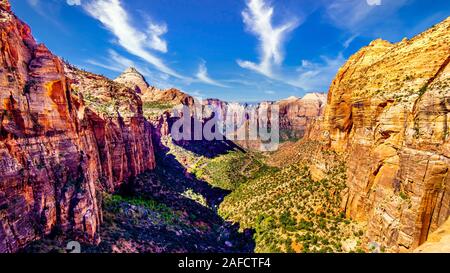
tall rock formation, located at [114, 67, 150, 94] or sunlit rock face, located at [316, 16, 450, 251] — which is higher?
tall rock formation, located at [114, 67, 150, 94]

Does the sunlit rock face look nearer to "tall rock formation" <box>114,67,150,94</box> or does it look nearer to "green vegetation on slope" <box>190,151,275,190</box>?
"green vegetation on slope" <box>190,151,275,190</box>

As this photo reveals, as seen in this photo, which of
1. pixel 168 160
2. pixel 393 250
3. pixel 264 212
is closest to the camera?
pixel 393 250

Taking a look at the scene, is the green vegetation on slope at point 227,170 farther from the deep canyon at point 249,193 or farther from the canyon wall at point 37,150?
the canyon wall at point 37,150

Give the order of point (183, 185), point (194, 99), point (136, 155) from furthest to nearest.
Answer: point (194, 99) → point (183, 185) → point (136, 155)

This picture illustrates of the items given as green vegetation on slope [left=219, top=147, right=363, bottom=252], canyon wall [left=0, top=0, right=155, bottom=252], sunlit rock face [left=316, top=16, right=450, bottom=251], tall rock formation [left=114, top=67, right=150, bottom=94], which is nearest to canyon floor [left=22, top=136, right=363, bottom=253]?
green vegetation on slope [left=219, top=147, right=363, bottom=252]

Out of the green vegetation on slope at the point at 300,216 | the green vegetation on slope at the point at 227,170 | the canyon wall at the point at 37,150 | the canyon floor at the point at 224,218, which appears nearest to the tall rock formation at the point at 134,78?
the green vegetation on slope at the point at 227,170

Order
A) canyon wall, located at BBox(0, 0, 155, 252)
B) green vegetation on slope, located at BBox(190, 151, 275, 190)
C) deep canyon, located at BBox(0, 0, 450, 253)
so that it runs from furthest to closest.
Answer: green vegetation on slope, located at BBox(190, 151, 275, 190), deep canyon, located at BBox(0, 0, 450, 253), canyon wall, located at BBox(0, 0, 155, 252)
